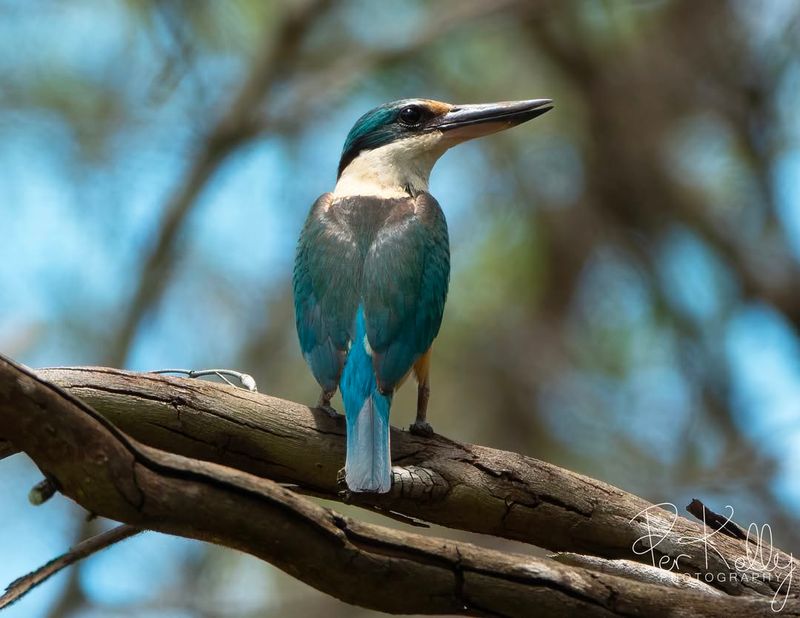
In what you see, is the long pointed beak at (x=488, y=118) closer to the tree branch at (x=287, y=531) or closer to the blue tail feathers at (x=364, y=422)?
the blue tail feathers at (x=364, y=422)

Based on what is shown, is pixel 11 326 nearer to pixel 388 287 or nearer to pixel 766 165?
pixel 388 287

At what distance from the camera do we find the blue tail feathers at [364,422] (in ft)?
11.2

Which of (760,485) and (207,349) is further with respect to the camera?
(207,349)

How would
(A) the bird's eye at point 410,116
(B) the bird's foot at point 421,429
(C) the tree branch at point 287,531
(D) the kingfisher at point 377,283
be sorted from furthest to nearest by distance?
(A) the bird's eye at point 410,116 < (B) the bird's foot at point 421,429 < (D) the kingfisher at point 377,283 < (C) the tree branch at point 287,531

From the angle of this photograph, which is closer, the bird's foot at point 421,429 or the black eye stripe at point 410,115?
the bird's foot at point 421,429

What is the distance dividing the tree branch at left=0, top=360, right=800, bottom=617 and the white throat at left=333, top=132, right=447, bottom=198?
9.74 ft

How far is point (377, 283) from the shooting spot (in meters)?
4.42

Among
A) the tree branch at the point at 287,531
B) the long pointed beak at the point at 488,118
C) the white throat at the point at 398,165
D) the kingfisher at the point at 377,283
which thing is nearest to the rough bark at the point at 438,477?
the kingfisher at the point at 377,283

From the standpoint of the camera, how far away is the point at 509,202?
10.8 meters

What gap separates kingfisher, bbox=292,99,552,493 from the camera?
386 centimetres

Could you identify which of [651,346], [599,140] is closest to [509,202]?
[599,140]

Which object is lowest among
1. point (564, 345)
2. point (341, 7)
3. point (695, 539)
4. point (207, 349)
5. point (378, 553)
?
point (378, 553)

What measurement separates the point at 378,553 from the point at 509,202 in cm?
836

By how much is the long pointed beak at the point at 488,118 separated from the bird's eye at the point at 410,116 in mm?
117
